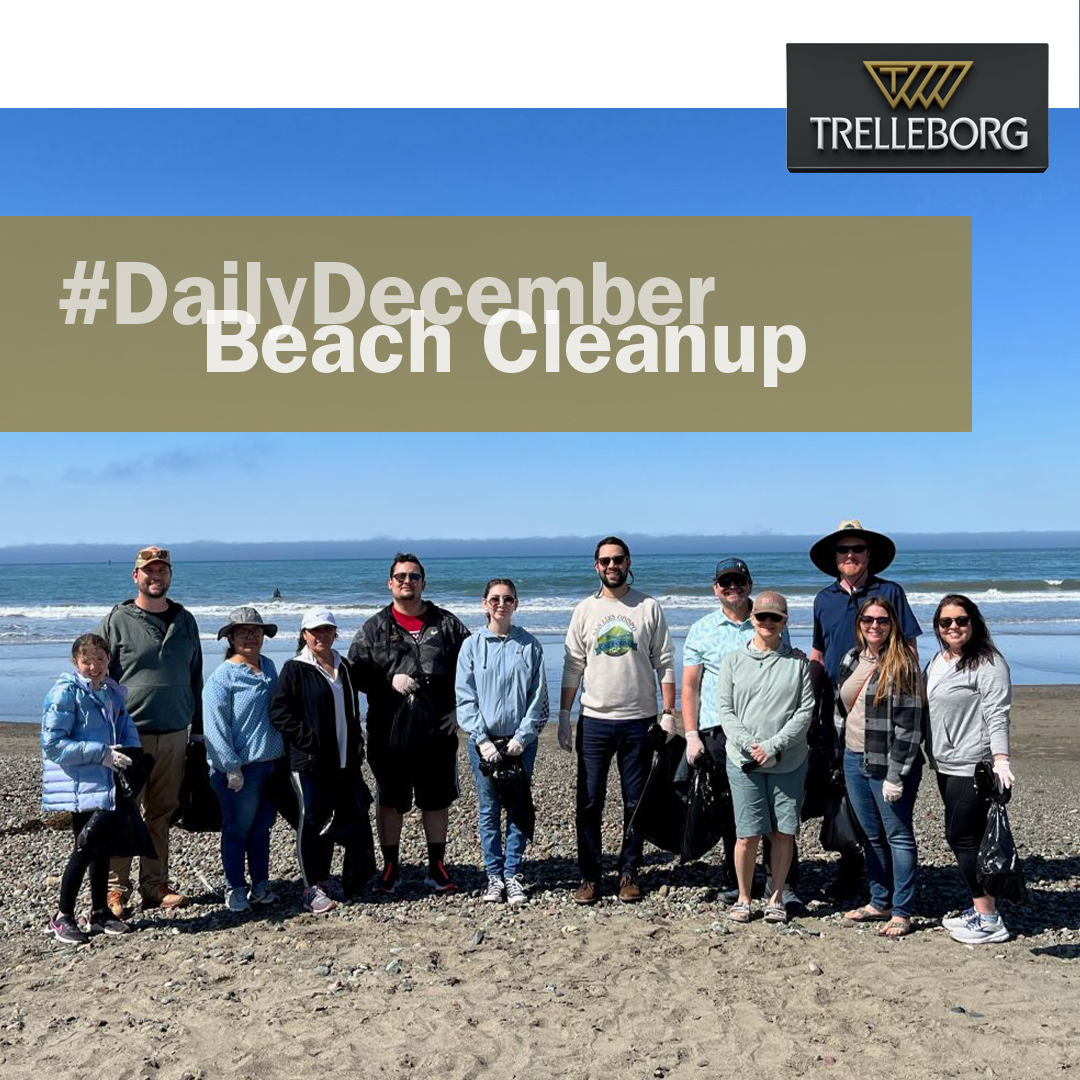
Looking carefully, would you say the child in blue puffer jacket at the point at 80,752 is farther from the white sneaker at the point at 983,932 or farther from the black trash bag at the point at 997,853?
the white sneaker at the point at 983,932

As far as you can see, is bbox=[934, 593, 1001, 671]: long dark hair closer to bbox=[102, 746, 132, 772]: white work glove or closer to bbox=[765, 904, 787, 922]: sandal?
bbox=[765, 904, 787, 922]: sandal

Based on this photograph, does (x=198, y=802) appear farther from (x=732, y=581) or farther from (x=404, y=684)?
(x=732, y=581)

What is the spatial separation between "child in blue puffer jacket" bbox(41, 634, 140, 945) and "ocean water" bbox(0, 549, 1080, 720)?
34.5 ft

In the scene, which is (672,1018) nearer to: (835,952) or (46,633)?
(835,952)

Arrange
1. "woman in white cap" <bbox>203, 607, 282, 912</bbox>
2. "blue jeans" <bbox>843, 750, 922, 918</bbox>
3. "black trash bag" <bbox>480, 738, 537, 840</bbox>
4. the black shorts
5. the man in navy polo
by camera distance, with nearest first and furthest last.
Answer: "blue jeans" <bbox>843, 750, 922, 918</bbox> < the man in navy polo < "woman in white cap" <bbox>203, 607, 282, 912</bbox> < "black trash bag" <bbox>480, 738, 537, 840</bbox> < the black shorts

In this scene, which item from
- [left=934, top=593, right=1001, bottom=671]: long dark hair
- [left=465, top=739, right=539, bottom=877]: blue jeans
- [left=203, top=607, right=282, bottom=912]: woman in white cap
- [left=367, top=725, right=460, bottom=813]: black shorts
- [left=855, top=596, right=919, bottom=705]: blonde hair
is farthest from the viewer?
[left=367, top=725, right=460, bottom=813]: black shorts

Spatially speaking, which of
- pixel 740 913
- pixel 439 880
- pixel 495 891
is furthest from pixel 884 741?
pixel 439 880

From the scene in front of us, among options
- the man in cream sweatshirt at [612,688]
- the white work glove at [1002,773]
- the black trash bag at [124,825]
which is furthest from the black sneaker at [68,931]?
the white work glove at [1002,773]

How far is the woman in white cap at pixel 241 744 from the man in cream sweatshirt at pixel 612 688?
171cm

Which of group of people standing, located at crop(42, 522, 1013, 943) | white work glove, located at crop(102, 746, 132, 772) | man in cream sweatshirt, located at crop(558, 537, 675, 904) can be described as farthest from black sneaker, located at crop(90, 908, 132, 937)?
man in cream sweatshirt, located at crop(558, 537, 675, 904)

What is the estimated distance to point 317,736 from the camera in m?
5.77

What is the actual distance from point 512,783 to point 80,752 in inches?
90.7

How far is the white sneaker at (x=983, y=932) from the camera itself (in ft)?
17.5

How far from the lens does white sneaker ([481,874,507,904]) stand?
6059mm
